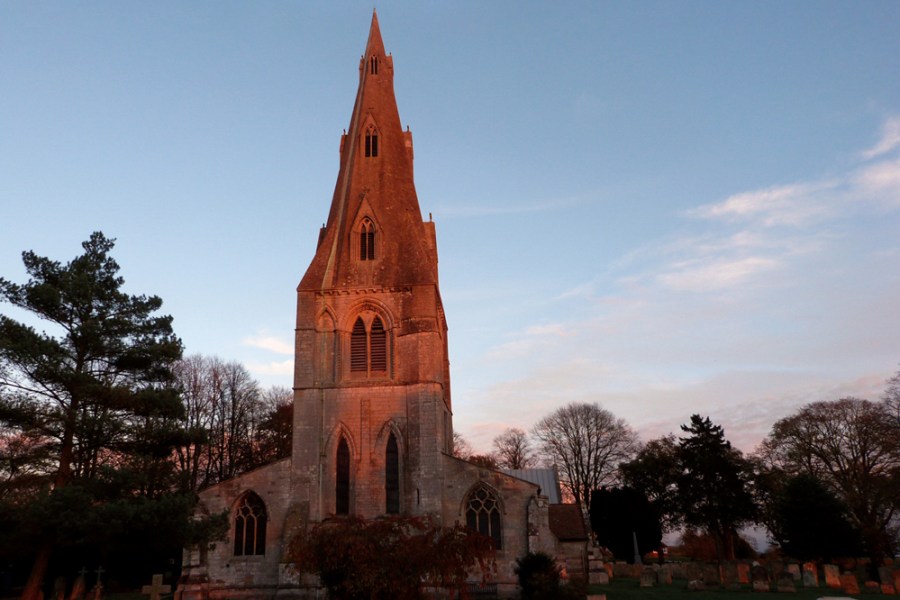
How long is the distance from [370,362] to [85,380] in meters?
12.0

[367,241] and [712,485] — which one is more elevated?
[367,241]

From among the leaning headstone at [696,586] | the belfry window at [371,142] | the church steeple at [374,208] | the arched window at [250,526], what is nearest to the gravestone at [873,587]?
the leaning headstone at [696,586]

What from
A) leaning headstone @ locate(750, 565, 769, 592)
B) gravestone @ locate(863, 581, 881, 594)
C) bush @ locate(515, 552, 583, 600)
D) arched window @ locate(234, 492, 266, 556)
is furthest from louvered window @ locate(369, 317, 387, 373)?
gravestone @ locate(863, 581, 881, 594)

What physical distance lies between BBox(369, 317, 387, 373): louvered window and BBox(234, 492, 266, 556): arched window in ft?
22.9

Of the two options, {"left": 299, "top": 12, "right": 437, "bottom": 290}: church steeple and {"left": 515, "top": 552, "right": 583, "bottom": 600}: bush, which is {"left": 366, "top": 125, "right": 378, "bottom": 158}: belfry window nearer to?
{"left": 299, "top": 12, "right": 437, "bottom": 290}: church steeple

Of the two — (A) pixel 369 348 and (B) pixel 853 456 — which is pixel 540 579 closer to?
(A) pixel 369 348

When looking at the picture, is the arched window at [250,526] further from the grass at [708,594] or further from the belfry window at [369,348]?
the grass at [708,594]

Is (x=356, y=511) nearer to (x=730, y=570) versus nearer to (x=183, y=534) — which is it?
(x=183, y=534)

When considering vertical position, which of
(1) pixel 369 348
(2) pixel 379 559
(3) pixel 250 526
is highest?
(1) pixel 369 348

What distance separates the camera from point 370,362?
27.8 meters

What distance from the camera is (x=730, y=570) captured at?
27453mm

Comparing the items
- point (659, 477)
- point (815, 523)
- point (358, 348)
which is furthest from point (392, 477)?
point (659, 477)

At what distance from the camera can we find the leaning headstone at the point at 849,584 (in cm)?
2430

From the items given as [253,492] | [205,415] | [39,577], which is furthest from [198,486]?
[39,577]
